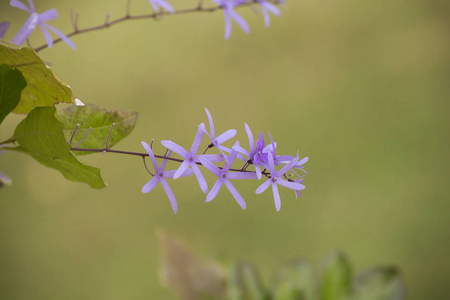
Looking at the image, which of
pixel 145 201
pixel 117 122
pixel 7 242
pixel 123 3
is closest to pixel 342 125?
pixel 145 201

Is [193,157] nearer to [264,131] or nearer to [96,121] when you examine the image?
[96,121]

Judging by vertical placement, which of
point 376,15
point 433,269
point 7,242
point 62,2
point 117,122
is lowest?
point 7,242

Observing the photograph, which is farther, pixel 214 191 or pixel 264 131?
pixel 264 131

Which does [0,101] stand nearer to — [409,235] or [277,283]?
[277,283]

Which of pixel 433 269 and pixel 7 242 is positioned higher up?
pixel 433 269

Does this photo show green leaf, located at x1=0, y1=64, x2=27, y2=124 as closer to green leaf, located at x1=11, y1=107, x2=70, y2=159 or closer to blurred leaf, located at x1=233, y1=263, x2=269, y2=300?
green leaf, located at x1=11, y1=107, x2=70, y2=159

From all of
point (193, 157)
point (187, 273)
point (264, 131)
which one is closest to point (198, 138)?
point (193, 157)
